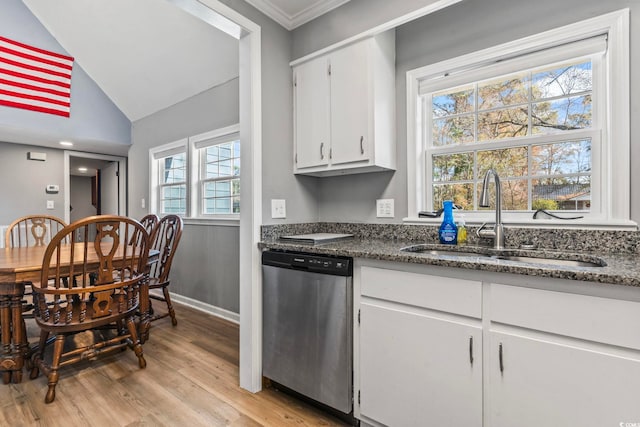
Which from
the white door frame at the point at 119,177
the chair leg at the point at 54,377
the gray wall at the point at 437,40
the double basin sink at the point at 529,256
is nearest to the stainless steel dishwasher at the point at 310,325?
the double basin sink at the point at 529,256

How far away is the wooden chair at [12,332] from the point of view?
1933 millimetres

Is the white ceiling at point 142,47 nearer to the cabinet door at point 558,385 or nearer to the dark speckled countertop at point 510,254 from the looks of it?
the dark speckled countertop at point 510,254

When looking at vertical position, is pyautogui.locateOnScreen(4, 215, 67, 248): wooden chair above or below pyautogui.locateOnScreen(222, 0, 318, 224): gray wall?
below

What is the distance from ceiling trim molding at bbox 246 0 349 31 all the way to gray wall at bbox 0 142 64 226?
15.1ft

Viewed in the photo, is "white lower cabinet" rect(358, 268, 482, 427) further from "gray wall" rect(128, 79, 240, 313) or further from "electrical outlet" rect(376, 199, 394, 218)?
"gray wall" rect(128, 79, 240, 313)

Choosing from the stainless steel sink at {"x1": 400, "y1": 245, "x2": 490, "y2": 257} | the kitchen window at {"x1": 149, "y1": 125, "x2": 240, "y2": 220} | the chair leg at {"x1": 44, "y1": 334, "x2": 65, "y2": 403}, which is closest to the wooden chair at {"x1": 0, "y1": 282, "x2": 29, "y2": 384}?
the chair leg at {"x1": 44, "y1": 334, "x2": 65, "y2": 403}

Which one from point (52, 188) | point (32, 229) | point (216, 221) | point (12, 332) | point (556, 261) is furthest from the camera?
point (52, 188)

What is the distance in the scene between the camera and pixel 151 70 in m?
3.59

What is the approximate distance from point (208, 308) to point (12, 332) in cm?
156

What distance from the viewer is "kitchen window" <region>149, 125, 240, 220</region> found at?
3.32 meters

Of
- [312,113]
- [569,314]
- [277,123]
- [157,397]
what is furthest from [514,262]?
[157,397]

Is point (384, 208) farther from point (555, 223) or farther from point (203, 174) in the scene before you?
point (203, 174)

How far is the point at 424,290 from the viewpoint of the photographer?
131 cm

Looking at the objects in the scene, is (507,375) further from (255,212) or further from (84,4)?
(84,4)
